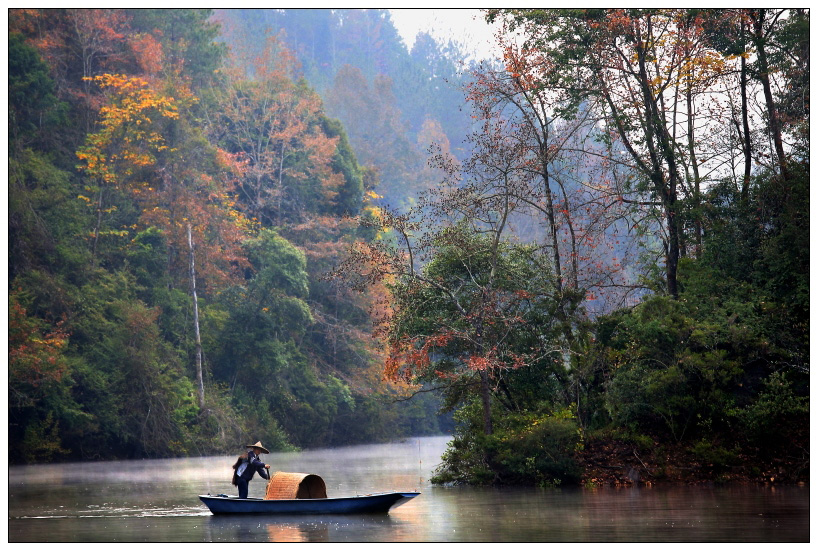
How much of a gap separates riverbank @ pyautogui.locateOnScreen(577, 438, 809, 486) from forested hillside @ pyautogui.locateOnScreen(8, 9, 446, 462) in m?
21.0

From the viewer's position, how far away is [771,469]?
75.5 ft

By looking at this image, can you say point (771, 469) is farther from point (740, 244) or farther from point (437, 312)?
point (437, 312)

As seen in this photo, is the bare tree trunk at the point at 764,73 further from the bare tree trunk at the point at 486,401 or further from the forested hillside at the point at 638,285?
the bare tree trunk at the point at 486,401

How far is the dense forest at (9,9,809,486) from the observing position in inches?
939

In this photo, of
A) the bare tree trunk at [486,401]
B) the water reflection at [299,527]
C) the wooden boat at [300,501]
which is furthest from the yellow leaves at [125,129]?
the water reflection at [299,527]

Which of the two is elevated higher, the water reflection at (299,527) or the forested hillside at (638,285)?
the forested hillside at (638,285)

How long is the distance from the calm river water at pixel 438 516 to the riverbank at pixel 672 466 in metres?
1.02

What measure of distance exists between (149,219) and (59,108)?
6039mm

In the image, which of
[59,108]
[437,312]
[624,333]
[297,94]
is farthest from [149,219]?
[624,333]

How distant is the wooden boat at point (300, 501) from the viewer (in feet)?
61.4

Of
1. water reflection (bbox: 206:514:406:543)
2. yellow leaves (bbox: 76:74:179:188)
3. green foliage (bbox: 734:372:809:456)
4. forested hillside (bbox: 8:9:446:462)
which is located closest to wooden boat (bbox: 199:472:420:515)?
water reflection (bbox: 206:514:406:543)

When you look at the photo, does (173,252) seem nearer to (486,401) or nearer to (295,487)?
(486,401)

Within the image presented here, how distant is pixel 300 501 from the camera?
1884 centimetres

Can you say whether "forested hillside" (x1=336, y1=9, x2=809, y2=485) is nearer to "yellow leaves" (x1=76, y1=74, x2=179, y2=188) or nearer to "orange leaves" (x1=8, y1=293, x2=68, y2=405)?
"orange leaves" (x1=8, y1=293, x2=68, y2=405)
